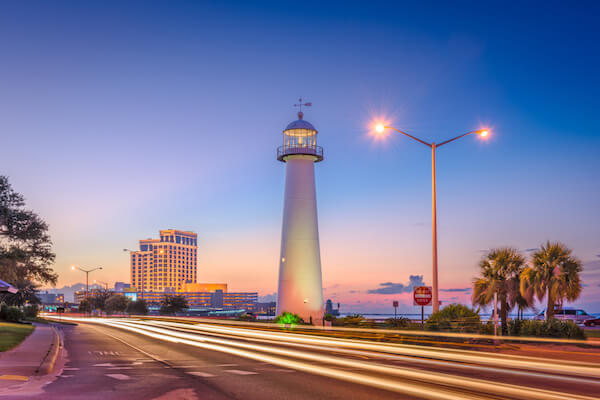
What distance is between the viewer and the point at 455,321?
26328mm

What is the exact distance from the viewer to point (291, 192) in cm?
4688

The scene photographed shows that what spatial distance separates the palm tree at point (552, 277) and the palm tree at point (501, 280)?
2.81 feet

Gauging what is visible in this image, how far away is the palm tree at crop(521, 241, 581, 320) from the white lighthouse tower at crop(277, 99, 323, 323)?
64.3 feet

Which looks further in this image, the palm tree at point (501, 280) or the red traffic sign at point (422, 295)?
the palm tree at point (501, 280)

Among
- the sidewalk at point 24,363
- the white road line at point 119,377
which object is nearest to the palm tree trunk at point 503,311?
the white road line at point 119,377

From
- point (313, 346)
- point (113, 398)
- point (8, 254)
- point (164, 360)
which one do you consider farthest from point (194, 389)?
point (8, 254)

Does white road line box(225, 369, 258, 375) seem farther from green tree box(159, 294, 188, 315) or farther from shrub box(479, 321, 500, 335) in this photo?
green tree box(159, 294, 188, 315)

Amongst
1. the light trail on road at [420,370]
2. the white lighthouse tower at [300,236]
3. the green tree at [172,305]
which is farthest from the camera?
the green tree at [172,305]

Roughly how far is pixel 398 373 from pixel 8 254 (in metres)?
31.0

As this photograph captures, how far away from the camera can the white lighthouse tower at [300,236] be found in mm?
45763

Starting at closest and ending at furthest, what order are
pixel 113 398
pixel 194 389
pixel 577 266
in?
pixel 113 398
pixel 194 389
pixel 577 266

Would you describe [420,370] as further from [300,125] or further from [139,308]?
[139,308]

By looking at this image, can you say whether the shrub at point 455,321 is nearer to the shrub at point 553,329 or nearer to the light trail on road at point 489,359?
the shrub at point 553,329

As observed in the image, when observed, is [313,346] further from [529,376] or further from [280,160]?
[280,160]
